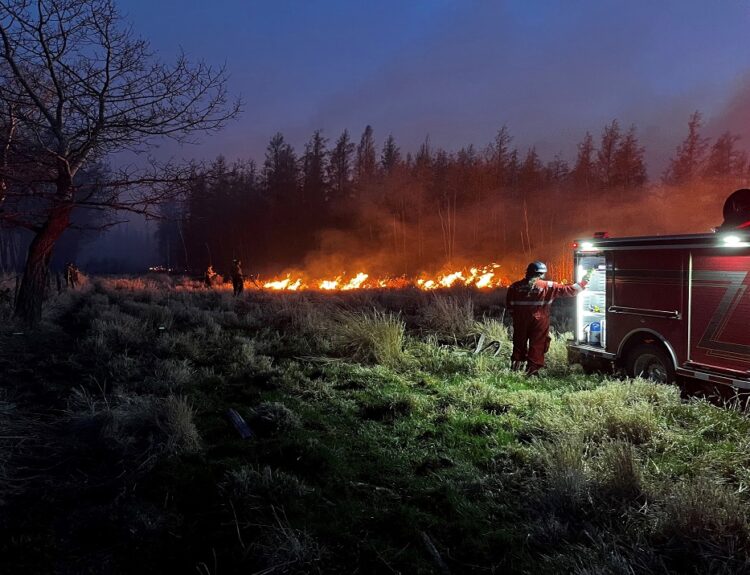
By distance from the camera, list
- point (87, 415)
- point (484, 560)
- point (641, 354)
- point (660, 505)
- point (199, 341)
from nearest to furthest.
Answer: point (484, 560)
point (660, 505)
point (87, 415)
point (641, 354)
point (199, 341)

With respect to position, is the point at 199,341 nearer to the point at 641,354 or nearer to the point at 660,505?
the point at 641,354

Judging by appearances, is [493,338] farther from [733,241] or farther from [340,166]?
[340,166]

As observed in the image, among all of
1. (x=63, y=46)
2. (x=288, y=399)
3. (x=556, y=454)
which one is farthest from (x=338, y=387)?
(x=63, y=46)

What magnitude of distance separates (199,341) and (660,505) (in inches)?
321

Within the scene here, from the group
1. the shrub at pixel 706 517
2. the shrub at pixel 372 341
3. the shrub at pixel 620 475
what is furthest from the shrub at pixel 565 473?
the shrub at pixel 372 341

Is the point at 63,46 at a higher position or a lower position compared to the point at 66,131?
higher

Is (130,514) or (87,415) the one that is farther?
(87,415)

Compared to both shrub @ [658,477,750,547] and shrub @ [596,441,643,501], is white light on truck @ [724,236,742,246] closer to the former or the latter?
shrub @ [596,441,643,501]

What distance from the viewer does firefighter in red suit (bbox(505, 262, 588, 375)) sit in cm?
756

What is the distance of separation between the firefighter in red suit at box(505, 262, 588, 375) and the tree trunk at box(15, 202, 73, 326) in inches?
358

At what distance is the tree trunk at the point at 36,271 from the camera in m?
10.5

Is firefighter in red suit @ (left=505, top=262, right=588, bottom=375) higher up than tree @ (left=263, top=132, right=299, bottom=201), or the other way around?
tree @ (left=263, top=132, right=299, bottom=201)

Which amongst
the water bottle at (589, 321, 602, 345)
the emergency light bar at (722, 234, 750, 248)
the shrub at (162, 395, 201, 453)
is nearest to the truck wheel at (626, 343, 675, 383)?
the water bottle at (589, 321, 602, 345)

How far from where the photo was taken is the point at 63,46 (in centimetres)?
838
